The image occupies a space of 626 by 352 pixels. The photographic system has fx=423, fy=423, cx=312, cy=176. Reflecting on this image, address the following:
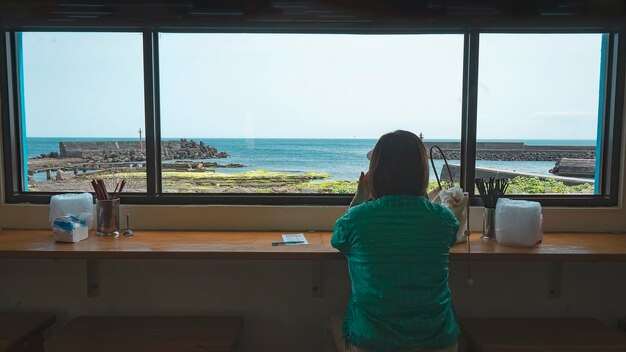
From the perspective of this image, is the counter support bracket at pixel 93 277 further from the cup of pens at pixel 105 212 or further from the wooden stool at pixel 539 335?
the wooden stool at pixel 539 335

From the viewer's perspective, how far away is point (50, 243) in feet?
5.58

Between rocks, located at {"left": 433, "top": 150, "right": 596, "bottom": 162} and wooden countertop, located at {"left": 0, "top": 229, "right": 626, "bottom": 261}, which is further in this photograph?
rocks, located at {"left": 433, "top": 150, "right": 596, "bottom": 162}

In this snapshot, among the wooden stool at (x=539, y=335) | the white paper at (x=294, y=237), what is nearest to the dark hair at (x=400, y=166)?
the white paper at (x=294, y=237)

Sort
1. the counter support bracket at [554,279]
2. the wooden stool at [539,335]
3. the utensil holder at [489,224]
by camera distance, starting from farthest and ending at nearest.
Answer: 1. the counter support bracket at [554,279]
2. the utensil holder at [489,224]
3. the wooden stool at [539,335]

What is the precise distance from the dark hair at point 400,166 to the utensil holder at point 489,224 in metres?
0.61

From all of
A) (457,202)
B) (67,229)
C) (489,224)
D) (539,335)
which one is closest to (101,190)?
(67,229)

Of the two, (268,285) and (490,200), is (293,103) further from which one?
(490,200)

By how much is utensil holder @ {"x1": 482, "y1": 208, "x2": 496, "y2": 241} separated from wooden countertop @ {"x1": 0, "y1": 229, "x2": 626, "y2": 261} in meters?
0.05

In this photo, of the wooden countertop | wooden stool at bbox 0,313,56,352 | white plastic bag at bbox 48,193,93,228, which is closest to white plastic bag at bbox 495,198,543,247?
the wooden countertop

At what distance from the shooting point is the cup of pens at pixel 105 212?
1849mm

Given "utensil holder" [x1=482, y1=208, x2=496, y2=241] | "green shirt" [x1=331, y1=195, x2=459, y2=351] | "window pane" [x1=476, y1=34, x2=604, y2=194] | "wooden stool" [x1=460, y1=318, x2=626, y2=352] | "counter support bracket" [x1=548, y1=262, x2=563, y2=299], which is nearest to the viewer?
"green shirt" [x1=331, y1=195, x2=459, y2=351]

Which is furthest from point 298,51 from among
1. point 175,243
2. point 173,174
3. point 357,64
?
point 175,243

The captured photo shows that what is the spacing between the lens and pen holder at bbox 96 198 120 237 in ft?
6.06

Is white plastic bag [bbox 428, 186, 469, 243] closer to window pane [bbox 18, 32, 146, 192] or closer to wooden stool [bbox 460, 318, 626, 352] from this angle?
wooden stool [bbox 460, 318, 626, 352]
